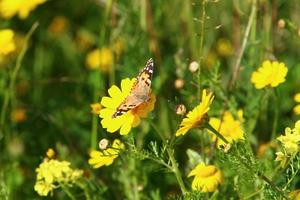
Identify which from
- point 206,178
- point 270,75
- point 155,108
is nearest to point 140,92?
point 206,178

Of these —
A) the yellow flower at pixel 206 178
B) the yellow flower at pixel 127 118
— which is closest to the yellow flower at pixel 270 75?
the yellow flower at pixel 206 178

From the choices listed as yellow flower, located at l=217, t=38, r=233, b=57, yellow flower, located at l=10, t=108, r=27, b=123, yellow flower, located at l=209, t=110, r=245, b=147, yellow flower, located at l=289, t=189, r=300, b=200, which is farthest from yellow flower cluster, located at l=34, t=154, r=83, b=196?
yellow flower, located at l=217, t=38, r=233, b=57

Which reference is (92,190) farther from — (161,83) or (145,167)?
(161,83)

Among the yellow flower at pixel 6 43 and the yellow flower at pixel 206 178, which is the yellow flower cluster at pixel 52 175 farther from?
the yellow flower at pixel 6 43

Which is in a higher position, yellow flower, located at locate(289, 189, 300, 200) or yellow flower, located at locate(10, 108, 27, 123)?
yellow flower, located at locate(289, 189, 300, 200)

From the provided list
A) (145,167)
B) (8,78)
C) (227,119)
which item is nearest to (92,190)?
(145,167)

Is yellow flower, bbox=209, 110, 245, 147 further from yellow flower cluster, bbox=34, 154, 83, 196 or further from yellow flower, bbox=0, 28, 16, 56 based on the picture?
yellow flower, bbox=0, 28, 16, 56
